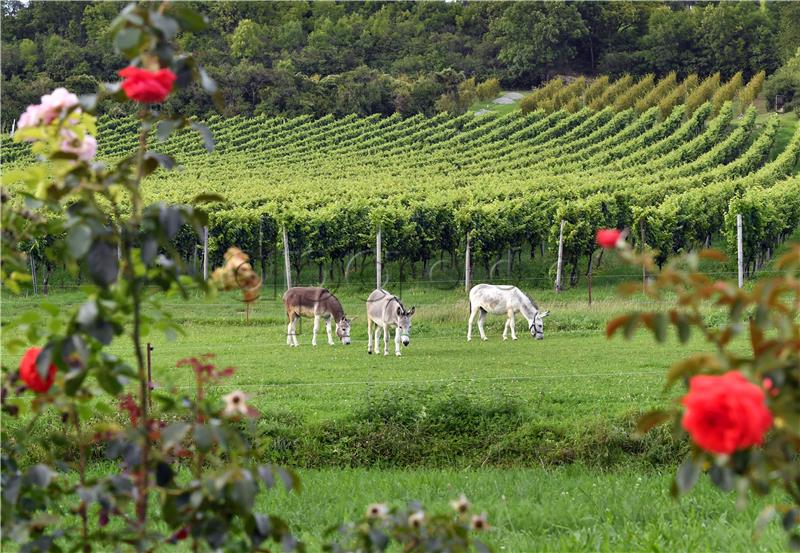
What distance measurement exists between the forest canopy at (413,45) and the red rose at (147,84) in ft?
249

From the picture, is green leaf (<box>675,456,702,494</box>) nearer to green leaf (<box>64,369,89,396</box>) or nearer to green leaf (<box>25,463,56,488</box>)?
green leaf (<box>64,369,89,396</box>)

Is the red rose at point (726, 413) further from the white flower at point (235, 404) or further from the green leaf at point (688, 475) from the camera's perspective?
the white flower at point (235, 404)

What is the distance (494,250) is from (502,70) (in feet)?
227

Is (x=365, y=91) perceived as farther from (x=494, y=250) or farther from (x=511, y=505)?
(x=511, y=505)

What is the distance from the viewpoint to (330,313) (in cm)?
2141

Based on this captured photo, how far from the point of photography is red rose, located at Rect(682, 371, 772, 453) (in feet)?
8.01

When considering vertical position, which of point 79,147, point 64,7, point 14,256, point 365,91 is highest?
point 64,7

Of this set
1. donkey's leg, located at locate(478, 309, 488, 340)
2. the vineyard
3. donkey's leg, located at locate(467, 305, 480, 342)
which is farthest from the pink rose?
donkey's leg, located at locate(478, 309, 488, 340)

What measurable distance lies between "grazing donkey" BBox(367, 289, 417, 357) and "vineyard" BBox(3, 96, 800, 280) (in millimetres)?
3239

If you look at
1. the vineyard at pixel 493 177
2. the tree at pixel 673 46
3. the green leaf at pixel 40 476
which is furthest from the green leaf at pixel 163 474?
the tree at pixel 673 46

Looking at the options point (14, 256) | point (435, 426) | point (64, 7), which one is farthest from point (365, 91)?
point (14, 256)

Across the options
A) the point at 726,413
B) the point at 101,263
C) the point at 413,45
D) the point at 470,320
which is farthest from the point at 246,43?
the point at 726,413

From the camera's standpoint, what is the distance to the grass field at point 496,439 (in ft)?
23.8

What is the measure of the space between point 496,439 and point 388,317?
29.9 ft
